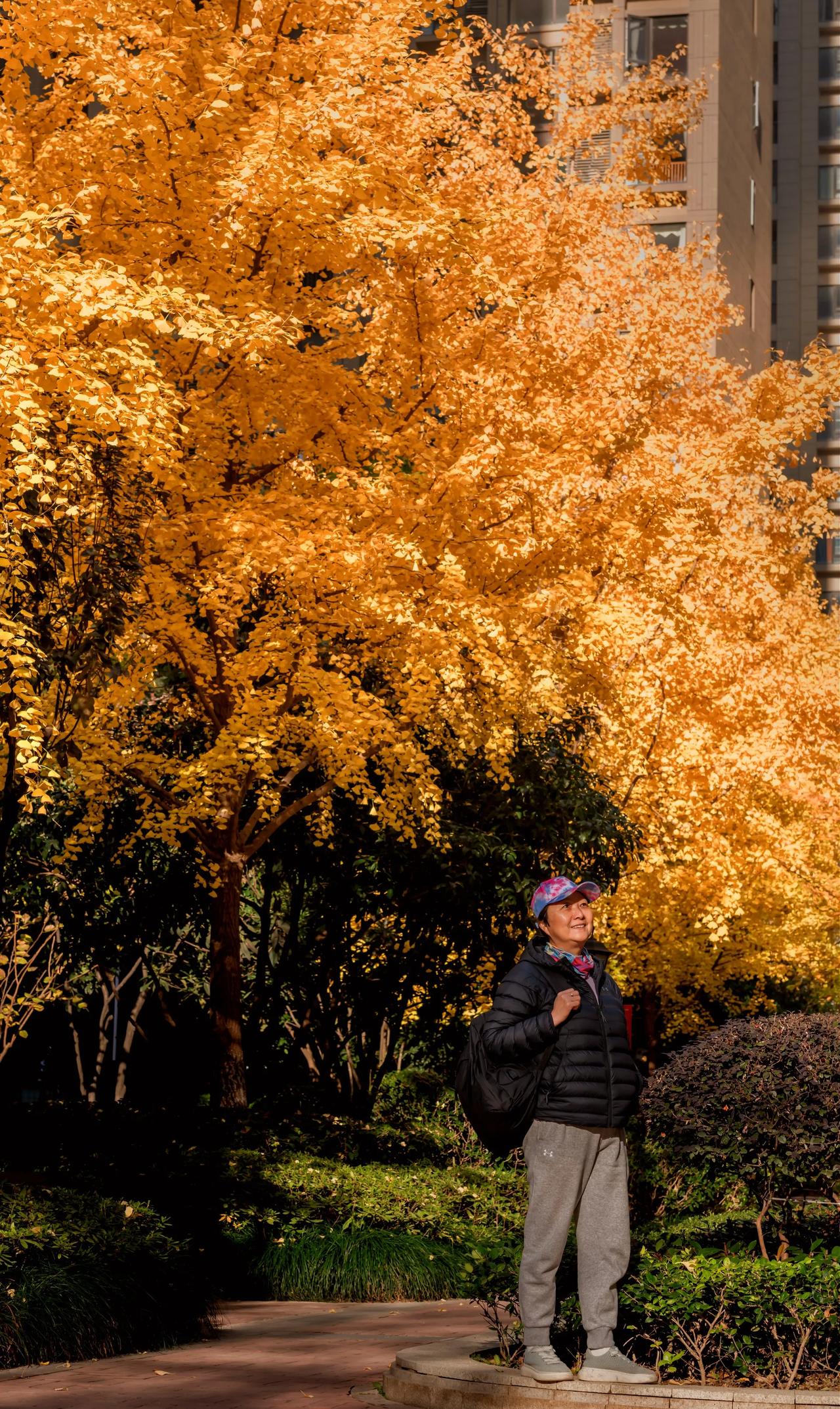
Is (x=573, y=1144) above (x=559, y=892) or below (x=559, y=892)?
below

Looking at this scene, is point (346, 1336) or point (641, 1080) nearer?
point (641, 1080)

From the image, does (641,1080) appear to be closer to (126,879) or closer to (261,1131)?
(261,1131)

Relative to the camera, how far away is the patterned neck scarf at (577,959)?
6.42m

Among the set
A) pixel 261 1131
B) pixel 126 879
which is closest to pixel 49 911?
pixel 126 879

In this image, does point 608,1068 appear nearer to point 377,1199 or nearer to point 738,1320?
point 738,1320

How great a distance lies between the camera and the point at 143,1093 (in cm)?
2188

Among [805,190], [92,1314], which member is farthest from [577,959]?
[805,190]

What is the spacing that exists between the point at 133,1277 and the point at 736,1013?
20.1 m

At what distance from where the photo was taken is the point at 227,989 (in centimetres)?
1392

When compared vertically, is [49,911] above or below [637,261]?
below

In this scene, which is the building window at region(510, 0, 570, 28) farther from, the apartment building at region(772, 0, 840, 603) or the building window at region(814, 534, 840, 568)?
the building window at region(814, 534, 840, 568)

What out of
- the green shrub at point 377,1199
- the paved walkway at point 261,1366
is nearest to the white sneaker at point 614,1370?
the paved walkway at point 261,1366

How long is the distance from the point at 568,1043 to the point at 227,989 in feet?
26.1

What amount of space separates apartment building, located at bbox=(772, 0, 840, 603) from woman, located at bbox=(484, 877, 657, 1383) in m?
97.7
